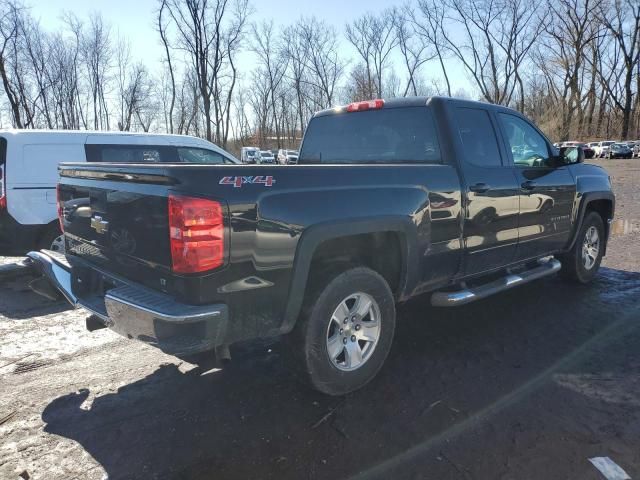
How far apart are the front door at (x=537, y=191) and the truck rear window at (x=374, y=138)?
97cm

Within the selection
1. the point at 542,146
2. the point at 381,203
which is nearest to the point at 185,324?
the point at 381,203

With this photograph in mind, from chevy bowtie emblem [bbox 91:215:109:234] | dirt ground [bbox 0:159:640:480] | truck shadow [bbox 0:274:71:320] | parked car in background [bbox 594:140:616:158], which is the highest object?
parked car in background [bbox 594:140:616:158]

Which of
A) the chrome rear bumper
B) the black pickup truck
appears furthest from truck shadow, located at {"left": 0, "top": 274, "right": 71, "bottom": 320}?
the chrome rear bumper

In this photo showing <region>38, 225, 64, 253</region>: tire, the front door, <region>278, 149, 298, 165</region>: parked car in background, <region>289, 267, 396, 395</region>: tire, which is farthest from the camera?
<region>38, 225, 64, 253</region>: tire

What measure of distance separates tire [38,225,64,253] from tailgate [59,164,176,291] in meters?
3.04

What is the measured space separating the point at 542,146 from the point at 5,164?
6.36 m

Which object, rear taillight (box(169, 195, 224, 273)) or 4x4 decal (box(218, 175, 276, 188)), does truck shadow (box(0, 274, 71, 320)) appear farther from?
4x4 decal (box(218, 175, 276, 188))

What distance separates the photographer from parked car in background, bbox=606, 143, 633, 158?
44000 mm

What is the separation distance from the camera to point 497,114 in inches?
179

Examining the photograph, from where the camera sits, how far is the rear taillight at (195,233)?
249 centimetres

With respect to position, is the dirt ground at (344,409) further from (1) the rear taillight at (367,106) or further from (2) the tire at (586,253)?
(1) the rear taillight at (367,106)

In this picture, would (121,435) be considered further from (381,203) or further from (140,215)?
(381,203)

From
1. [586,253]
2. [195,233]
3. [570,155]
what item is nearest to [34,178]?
[195,233]

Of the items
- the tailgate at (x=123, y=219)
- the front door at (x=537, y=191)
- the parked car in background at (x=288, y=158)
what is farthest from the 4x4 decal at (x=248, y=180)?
the front door at (x=537, y=191)
